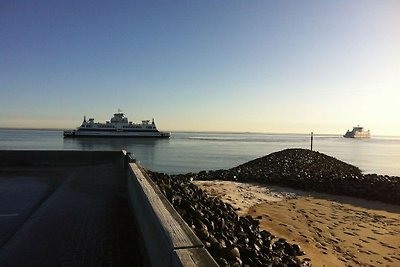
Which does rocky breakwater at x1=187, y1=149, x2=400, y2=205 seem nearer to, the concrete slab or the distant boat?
the concrete slab

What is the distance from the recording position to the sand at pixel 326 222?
8.31m

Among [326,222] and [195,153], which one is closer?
[326,222]


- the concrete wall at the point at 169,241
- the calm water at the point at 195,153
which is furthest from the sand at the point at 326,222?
the calm water at the point at 195,153

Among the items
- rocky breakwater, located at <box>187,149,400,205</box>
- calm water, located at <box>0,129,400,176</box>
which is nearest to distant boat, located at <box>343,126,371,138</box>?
calm water, located at <box>0,129,400,176</box>

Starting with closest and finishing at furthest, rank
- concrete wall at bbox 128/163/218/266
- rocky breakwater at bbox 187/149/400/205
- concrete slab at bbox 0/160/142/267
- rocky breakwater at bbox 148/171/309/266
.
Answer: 1. concrete wall at bbox 128/163/218/266
2. concrete slab at bbox 0/160/142/267
3. rocky breakwater at bbox 148/171/309/266
4. rocky breakwater at bbox 187/149/400/205

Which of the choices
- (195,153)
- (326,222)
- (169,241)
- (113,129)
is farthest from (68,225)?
(113,129)

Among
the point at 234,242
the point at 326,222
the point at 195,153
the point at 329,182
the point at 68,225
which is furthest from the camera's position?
the point at 195,153

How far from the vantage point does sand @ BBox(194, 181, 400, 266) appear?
831 centimetres

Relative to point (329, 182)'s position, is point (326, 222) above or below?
below

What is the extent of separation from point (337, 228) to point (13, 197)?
8.96 meters

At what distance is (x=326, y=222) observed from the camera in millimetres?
11367

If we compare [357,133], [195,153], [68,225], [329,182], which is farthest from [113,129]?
[357,133]

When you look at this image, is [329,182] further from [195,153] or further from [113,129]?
[113,129]

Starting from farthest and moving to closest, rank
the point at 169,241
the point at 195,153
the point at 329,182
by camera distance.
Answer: the point at 195,153, the point at 329,182, the point at 169,241
